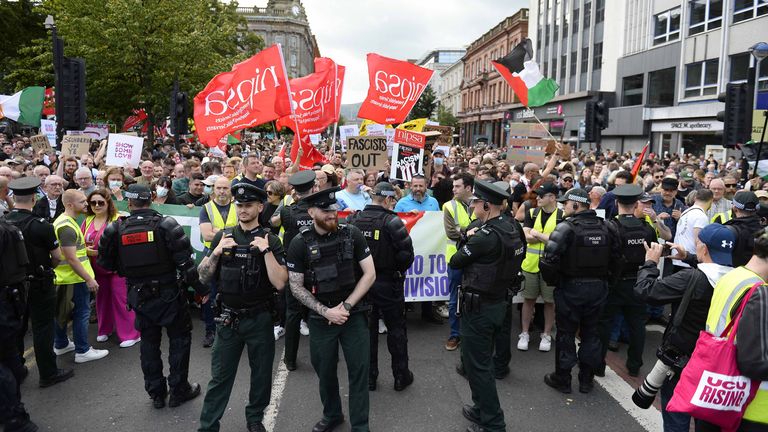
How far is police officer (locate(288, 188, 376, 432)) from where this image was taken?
13.4ft

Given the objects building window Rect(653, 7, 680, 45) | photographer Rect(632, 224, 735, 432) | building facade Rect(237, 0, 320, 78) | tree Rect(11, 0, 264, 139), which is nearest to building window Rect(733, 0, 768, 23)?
building window Rect(653, 7, 680, 45)

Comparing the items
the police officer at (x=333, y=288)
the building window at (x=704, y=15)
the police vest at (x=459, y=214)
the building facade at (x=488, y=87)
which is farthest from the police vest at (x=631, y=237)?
the building facade at (x=488, y=87)

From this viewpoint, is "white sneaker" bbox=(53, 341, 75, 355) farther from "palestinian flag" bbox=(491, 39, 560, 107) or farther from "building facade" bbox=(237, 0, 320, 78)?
"building facade" bbox=(237, 0, 320, 78)

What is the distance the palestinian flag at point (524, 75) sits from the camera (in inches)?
422

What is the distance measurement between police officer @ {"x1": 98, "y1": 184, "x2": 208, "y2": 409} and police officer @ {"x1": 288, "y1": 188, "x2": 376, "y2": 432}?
1.31 m

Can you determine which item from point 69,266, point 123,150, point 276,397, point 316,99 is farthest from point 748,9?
point 69,266

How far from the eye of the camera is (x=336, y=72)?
9.61 meters

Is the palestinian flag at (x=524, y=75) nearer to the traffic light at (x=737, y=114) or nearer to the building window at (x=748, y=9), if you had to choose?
the traffic light at (x=737, y=114)

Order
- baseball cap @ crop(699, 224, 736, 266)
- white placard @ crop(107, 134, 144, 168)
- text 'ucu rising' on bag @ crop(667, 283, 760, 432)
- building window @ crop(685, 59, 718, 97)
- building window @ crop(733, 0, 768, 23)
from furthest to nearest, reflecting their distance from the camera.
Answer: building window @ crop(685, 59, 718, 97) → building window @ crop(733, 0, 768, 23) → white placard @ crop(107, 134, 144, 168) → baseball cap @ crop(699, 224, 736, 266) → text 'ucu rising' on bag @ crop(667, 283, 760, 432)

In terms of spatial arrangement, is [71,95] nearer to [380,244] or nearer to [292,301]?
[292,301]

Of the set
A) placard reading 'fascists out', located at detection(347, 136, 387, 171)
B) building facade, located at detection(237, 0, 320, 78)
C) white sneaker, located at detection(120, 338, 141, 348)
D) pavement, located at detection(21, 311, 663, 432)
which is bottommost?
pavement, located at detection(21, 311, 663, 432)

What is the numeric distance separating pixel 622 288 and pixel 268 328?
12.4ft

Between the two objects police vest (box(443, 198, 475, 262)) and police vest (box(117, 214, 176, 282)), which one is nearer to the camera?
police vest (box(117, 214, 176, 282))

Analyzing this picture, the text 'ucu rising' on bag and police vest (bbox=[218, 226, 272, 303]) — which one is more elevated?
police vest (bbox=[218, 226, 272, 303])
